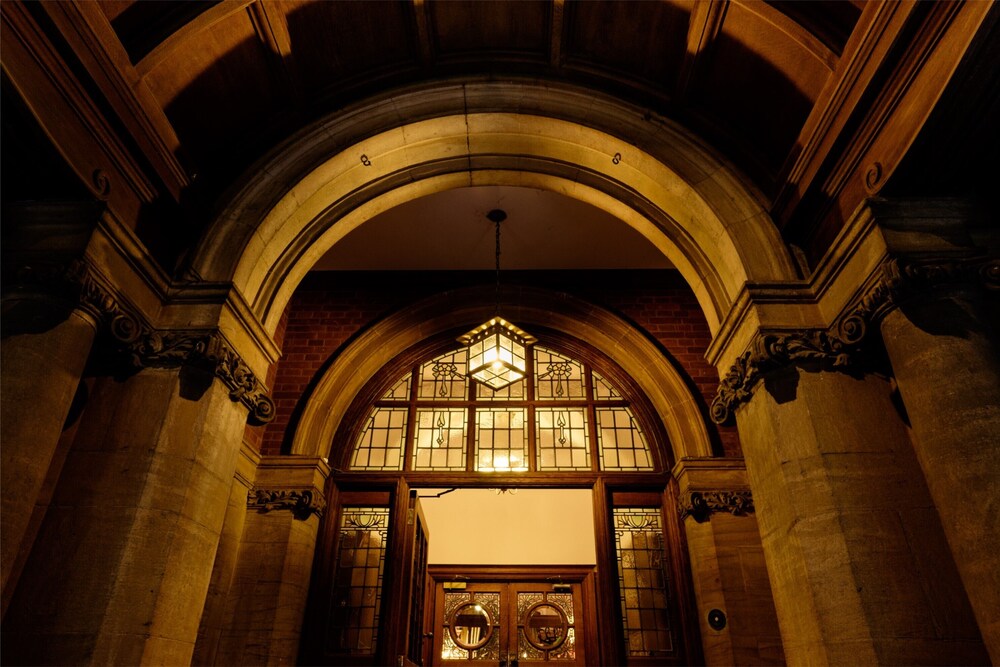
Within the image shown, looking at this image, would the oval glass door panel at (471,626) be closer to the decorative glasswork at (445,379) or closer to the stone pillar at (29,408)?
the decorative glasswork at (445,379)

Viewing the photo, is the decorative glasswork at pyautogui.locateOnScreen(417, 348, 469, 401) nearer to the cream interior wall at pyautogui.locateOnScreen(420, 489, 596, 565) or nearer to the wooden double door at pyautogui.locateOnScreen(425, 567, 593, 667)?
the cream interior wall at pyautogui.locateOnScreen(420, 489, 596, 565)

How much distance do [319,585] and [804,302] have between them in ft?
15.6

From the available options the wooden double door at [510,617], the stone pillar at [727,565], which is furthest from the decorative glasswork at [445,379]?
the stone pillar at [727,565]

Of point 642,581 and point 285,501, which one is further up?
point 285,501

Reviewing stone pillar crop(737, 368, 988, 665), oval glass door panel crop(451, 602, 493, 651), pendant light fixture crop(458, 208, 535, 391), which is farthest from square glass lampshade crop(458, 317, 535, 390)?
oval glass door panel crop(451, 602, 493, 651)

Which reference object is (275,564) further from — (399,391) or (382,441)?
(399,391)

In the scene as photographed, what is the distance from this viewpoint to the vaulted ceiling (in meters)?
2.69

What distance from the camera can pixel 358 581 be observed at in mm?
5727

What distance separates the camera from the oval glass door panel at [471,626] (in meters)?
6.94

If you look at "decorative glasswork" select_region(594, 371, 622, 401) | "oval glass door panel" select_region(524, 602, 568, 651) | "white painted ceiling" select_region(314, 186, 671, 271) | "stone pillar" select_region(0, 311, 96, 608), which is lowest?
"oval glass door panel" select_region(524, 602, 568, 651)

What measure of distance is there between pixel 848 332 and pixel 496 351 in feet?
8.02

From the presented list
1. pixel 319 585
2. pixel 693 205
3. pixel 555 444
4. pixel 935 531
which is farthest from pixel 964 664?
pixel 319 585

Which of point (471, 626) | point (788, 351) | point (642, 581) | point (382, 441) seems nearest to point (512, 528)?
point (471, 626)

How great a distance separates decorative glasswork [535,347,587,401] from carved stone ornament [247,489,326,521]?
8.55 ft
